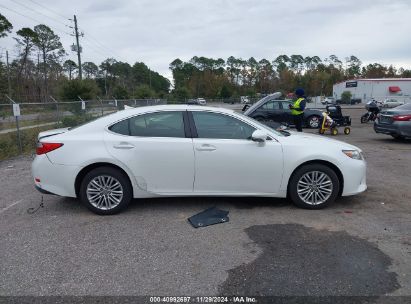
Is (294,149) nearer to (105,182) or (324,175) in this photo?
(324,175)

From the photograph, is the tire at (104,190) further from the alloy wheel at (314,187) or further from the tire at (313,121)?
the tire at (313,121)

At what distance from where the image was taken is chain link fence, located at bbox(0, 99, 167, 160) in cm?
1048

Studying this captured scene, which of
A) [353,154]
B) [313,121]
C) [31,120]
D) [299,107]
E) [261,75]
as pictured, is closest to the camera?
[353,154]

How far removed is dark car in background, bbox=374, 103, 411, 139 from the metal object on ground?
354 inches

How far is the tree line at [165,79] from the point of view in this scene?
49.9 meters

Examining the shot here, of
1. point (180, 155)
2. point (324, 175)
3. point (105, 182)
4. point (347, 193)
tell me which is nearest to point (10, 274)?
point (105, 182)

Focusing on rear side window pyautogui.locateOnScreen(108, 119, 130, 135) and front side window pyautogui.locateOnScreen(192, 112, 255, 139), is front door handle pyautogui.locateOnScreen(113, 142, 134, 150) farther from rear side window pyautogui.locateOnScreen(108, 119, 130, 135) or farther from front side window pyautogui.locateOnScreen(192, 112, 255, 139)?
front side window pyautogui.locateOnScreen(192, 112, 255, 139)

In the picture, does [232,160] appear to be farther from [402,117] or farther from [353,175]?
[402,117]

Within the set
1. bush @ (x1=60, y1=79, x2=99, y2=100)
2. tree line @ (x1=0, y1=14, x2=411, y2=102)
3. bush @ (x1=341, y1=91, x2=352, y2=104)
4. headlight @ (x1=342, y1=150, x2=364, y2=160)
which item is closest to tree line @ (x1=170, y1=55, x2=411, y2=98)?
tree line @ (x1=0, y1=14, x2=411, y2=102)

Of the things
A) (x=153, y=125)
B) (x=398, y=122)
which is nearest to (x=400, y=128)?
(x=398, y=122)

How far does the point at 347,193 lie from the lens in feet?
16.2

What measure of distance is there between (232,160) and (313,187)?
1.21m

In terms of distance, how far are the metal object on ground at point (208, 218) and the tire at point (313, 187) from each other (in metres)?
1.03

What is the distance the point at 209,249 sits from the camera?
12.2 ft
